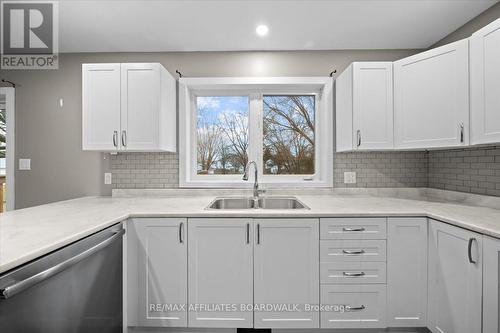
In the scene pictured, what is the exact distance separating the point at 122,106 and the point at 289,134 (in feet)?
5.13

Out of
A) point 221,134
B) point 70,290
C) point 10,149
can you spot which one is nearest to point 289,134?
point 221,134

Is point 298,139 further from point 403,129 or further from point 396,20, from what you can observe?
point 396,20

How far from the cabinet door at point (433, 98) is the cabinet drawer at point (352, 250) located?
88 cm

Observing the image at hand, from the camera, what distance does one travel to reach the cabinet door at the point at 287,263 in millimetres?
1805

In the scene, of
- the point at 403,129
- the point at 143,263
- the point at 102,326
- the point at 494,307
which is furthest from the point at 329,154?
the point at 102,326

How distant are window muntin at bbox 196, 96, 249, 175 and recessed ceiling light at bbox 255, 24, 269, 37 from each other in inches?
25.7

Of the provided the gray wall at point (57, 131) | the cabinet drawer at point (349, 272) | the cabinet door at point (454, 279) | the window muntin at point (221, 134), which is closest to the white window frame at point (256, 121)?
the window muntin at point (221, 134)

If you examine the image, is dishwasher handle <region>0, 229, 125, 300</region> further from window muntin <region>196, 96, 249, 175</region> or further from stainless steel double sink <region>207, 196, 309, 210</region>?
window muntin <region>196, 96, 249, 175</region>

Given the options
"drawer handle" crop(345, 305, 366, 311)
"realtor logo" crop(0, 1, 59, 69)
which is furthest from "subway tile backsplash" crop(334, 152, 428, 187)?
"realtor logo" crop(0, 1, 59, 69)

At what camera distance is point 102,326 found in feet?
4.80

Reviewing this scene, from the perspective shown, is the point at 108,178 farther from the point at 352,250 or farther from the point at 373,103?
the point at 373,103

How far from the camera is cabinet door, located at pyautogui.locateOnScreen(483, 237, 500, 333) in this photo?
1.26 metres

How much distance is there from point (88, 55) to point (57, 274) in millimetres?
2338

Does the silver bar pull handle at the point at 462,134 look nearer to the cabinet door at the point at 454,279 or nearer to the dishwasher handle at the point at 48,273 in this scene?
the cabinet door at the point at 454,279
